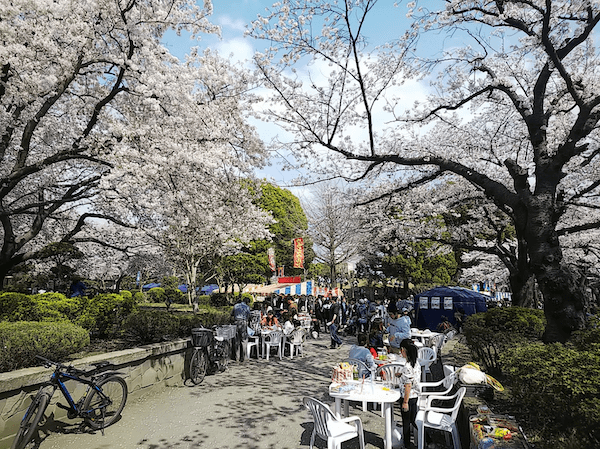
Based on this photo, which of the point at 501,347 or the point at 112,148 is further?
the point at 112,148

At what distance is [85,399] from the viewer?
497 cm

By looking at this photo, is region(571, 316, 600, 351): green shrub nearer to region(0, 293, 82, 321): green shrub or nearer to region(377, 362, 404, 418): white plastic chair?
region(377, 362, 404, 418): white plastic chair

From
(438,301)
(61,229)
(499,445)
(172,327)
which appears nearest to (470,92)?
(499,445)

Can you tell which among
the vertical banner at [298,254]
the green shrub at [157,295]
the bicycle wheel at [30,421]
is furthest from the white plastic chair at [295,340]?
the green shrub at [157,295]

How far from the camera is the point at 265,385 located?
7.68m

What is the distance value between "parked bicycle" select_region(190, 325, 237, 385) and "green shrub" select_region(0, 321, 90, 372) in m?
2.25

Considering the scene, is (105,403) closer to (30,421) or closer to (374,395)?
(30,421)

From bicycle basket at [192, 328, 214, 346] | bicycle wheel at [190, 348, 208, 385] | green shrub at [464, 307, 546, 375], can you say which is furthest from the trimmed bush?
green shrub at [464, 307, 546, 375]

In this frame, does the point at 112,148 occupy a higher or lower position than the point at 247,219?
higher

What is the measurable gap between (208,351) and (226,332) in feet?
3.28

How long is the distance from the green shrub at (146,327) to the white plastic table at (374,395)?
172 inches

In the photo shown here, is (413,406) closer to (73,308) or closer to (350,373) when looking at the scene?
(350,373)

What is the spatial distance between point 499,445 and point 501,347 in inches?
141

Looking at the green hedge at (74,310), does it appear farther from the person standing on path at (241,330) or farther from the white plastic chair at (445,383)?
the white plastic chair at (445,383)
